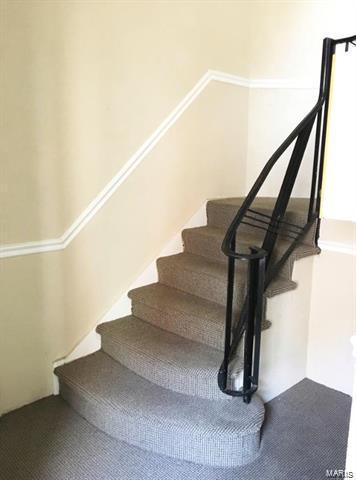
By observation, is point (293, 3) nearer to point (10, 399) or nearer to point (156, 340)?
point (156, 340)

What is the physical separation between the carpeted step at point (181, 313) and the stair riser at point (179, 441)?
479 mm

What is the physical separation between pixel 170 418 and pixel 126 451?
28cm

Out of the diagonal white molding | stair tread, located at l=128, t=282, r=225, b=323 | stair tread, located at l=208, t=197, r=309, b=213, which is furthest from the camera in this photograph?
stair tread, located at l=208, t=197, r=309, b=213

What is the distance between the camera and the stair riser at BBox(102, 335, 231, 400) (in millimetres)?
1922

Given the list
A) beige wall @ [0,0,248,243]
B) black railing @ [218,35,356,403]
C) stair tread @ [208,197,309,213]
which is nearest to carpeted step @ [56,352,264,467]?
black railing @ [218,35,356,403]

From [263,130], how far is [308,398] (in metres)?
2.01

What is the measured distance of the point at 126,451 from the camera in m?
1.86

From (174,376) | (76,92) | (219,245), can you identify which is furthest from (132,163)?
(174,376)

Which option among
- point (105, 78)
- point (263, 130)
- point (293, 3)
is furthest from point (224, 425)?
point (293, 3)

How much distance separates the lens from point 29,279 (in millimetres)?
2100

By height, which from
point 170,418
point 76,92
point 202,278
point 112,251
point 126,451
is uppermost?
point 76,92

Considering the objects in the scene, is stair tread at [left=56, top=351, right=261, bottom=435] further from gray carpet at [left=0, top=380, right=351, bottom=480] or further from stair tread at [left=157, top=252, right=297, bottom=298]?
stair tread at [left=157, top=252, right=297, bottom=298]

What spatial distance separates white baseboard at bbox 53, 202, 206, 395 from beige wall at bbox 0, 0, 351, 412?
4 centimetres

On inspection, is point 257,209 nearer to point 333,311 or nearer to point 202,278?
point 202,278
